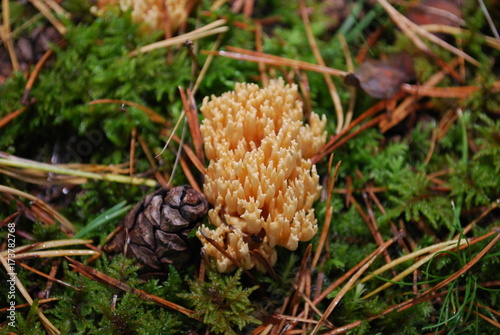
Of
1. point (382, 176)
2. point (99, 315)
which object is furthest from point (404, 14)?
point (99, 315)

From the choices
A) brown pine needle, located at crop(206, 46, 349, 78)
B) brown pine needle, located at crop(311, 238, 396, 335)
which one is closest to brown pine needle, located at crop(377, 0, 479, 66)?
brown pine needle, located at crop(206, 46, 349, 78)

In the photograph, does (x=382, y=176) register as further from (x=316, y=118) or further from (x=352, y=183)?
(x=316, y=118)

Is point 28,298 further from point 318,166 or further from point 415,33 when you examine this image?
point 415,33

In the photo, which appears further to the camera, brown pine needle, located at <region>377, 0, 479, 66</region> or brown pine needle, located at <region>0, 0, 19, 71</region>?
brown pine needle, located at <region>377, 0, 479, 66</region>

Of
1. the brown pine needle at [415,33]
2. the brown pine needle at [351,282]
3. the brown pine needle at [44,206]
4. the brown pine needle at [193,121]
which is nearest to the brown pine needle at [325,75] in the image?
the brown pine needle at [415,33]

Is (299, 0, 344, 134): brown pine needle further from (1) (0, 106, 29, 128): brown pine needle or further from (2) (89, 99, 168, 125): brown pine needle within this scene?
(1) (0, 106, 29, 128): brown pine needle

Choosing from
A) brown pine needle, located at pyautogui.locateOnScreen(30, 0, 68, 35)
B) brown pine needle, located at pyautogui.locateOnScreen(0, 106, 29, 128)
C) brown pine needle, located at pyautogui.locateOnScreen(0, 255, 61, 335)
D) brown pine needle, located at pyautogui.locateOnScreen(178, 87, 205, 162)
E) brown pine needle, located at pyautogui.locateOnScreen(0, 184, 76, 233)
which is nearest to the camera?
brown pine needle, located at pyautogui.locateOnScreen(0, 255, 61, 335)
